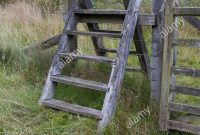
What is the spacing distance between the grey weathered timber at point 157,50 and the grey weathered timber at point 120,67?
259mm

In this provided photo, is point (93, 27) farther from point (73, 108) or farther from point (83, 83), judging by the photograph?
point (73, 108)

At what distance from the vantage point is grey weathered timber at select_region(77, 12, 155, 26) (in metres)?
4.51

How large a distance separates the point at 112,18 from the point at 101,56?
522mm

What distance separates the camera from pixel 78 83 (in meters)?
4.46

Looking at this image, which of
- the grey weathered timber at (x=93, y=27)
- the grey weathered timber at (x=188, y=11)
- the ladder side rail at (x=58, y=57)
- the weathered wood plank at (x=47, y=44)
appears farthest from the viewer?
the weathered wood plank at (x=47, y=44)

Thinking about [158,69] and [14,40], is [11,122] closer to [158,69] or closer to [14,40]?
[158,69]

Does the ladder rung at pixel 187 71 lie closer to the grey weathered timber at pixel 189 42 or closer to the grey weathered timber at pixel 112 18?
the grey weathered timber at pixel 189 42

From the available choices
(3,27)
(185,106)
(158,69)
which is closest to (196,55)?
(158,69)

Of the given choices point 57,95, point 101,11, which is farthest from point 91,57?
point 57,95

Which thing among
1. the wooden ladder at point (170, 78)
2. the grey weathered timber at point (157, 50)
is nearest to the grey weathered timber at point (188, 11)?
the wooden ladder at point (170, 78)

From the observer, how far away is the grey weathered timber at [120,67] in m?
4.10

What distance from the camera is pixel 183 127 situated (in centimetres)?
409

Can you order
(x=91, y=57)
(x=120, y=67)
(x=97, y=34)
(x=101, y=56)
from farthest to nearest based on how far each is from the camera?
(x=101, y=56), (x=97, y=34), (x=91, y=57), (x=120, y=67)

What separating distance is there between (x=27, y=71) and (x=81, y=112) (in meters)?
1.62
